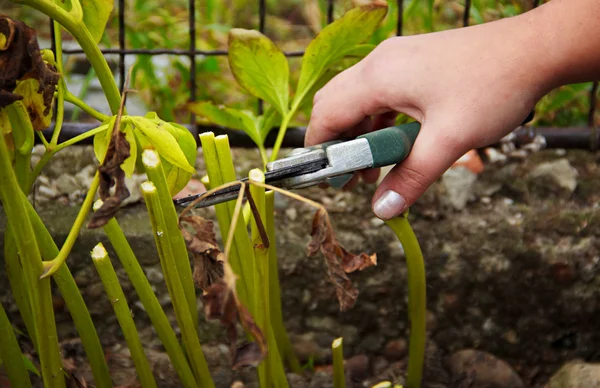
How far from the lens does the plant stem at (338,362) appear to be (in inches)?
33.9

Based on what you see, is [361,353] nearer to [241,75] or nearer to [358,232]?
[358,232]

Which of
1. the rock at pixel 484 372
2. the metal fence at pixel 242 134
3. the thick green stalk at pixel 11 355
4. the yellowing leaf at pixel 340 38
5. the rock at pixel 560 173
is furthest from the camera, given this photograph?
the rock at pixel 560 173

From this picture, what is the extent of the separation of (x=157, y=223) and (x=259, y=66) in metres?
0.35

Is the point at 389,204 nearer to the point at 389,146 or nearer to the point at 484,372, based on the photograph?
the point at 389,146

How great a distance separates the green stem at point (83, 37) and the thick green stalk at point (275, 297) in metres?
0.21

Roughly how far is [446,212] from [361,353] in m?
0.30

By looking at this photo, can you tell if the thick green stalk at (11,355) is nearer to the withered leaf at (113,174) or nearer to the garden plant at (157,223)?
the garden plant at (157,223)

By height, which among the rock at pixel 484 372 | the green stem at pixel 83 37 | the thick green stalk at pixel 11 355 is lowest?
the rock at pixel 484 372

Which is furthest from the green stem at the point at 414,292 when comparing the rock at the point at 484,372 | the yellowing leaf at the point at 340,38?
the yellowing leaf at the point at 340,38

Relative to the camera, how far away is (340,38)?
958 millimetres

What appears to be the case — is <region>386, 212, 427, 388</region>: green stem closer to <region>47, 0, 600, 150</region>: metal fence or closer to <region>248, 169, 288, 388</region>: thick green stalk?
<region>248, 169, 288, 388</region>: thick green stalk

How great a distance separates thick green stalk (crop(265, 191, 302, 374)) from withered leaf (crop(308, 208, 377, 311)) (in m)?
0.14

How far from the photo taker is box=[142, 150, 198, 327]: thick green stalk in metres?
0.68

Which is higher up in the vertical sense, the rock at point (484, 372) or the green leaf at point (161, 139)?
the green leaf at point (161, 139)
